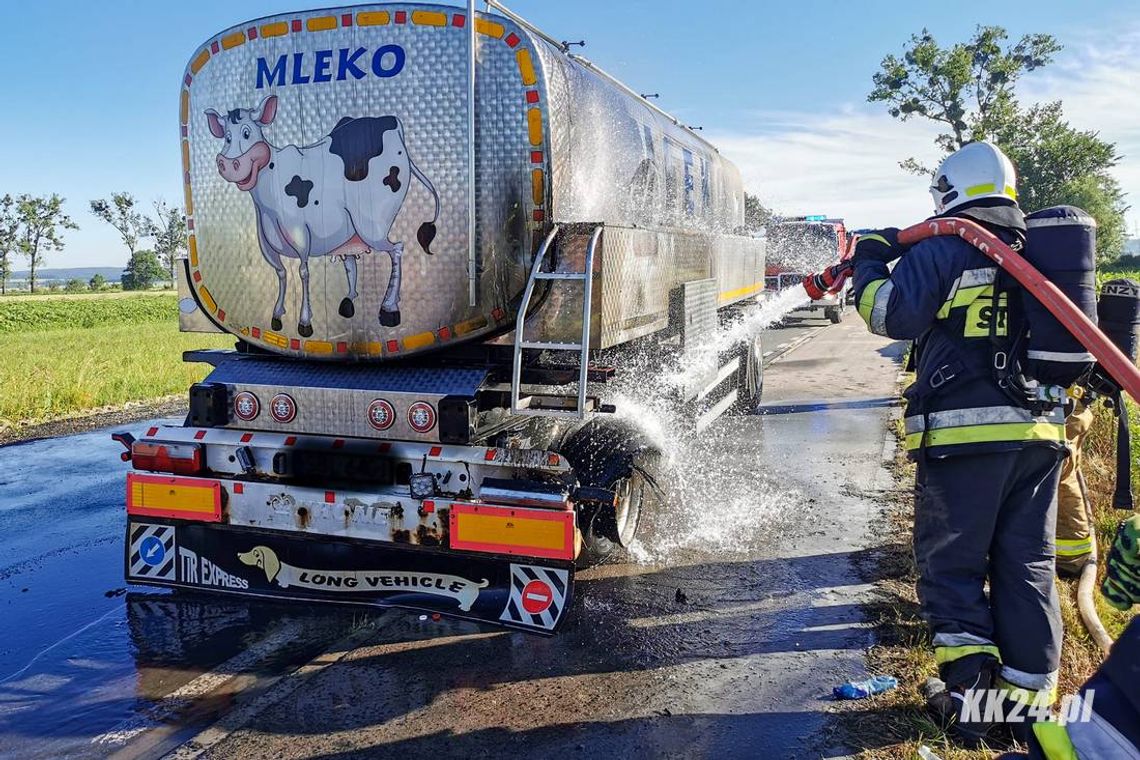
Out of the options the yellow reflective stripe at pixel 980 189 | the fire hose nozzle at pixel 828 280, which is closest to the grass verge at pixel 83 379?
the fire hose nozzle at pixel 828 280

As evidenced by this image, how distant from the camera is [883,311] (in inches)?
134

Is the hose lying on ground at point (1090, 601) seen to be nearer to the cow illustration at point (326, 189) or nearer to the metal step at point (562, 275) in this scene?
the metal step at point (562, 275)

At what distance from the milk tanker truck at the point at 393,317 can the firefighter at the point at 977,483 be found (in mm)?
1392

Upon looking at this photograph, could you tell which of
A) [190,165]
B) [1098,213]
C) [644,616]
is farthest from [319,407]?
[1098,213]

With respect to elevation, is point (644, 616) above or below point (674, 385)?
below

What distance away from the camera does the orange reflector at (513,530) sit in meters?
3.78

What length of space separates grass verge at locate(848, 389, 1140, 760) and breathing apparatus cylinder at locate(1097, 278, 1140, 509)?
33.1 inches

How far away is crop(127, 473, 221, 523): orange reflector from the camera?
4.32 metres

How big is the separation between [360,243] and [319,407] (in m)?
0.86

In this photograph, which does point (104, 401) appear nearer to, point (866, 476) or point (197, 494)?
point (197, 494)

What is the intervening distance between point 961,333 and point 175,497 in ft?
12.5

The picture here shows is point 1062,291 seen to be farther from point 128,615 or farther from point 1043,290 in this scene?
point 128,615

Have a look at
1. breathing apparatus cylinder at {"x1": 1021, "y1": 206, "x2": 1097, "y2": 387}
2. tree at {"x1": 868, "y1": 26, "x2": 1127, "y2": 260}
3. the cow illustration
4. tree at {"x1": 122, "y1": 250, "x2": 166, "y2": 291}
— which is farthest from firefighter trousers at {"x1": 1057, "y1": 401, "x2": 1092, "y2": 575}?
tree at {"x1": 122, "y1": 250, "x2": 166, "y2": 291}

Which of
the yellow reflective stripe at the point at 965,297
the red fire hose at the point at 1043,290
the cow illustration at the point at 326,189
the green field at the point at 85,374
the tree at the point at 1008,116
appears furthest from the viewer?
the tree at the point at 1008,116
